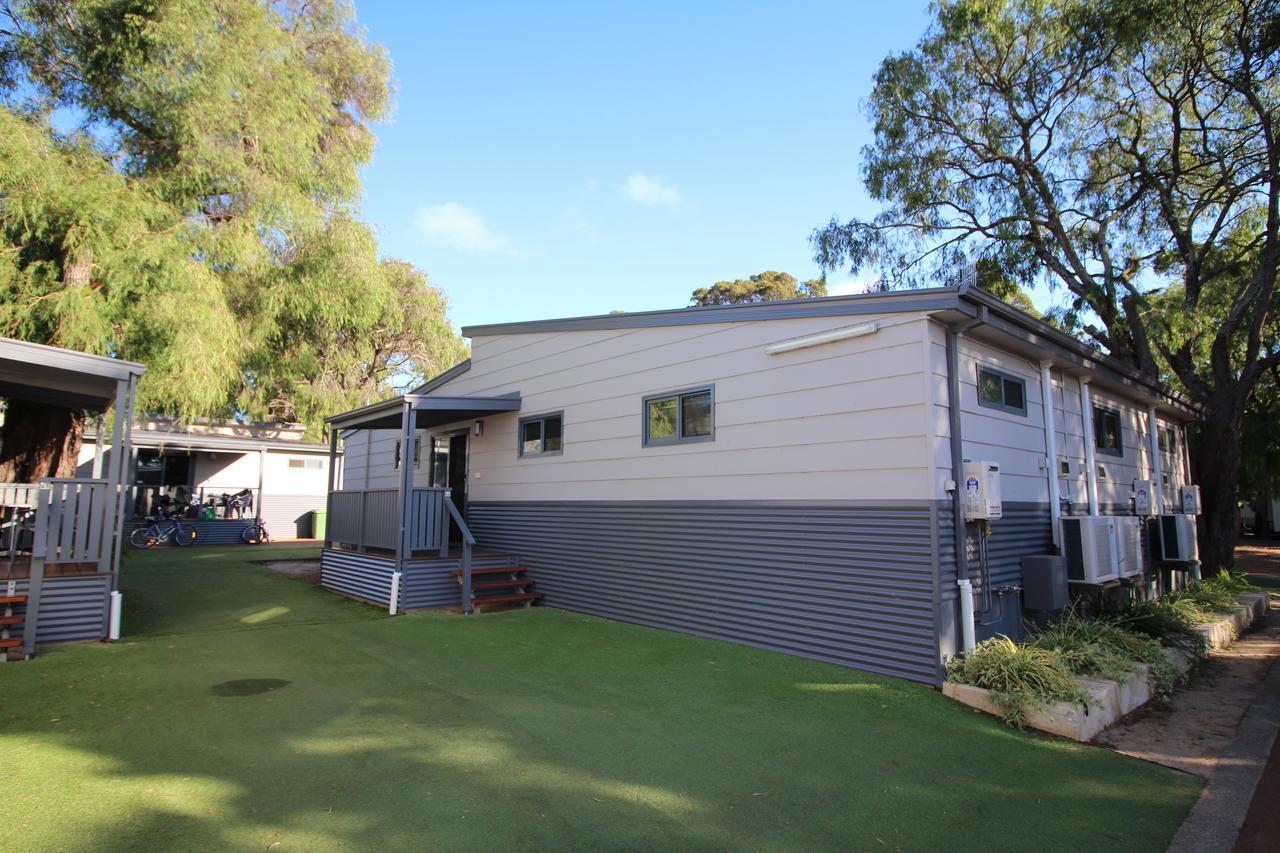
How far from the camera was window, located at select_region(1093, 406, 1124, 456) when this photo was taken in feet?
29.3

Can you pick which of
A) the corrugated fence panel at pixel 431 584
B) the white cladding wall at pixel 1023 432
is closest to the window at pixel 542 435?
the corrugated fence panel at pixel 431 584

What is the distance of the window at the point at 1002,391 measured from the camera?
21.2 ft

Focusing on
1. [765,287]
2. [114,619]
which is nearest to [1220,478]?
[114,619]

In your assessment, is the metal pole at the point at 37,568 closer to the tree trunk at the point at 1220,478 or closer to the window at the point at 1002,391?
the window at the point at 1002,391

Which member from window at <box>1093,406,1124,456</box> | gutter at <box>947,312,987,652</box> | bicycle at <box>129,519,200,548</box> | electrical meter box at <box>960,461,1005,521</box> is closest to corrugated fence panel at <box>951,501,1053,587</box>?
gutter at <box>947,312,987,652</box>

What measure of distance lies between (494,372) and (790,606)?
608 cm

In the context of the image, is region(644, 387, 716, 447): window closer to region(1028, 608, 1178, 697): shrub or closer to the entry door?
region(1028, 608, 1178, 697): shrub

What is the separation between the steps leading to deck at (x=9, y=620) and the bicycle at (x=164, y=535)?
38.2 ft

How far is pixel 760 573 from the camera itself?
21.6 ft

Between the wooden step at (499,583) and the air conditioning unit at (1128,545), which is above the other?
the air conditioning unit at (1128,545)

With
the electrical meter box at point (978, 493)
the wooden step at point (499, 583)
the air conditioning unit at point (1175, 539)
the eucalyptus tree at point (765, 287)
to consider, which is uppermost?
the eucalyptus tree at point (765, 287)

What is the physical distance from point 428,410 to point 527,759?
6.77 m

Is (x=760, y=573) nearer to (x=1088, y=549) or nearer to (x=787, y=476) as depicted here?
(x=787, y=476)

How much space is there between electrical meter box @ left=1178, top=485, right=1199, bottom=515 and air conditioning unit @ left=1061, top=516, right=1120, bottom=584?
552 centimetres
